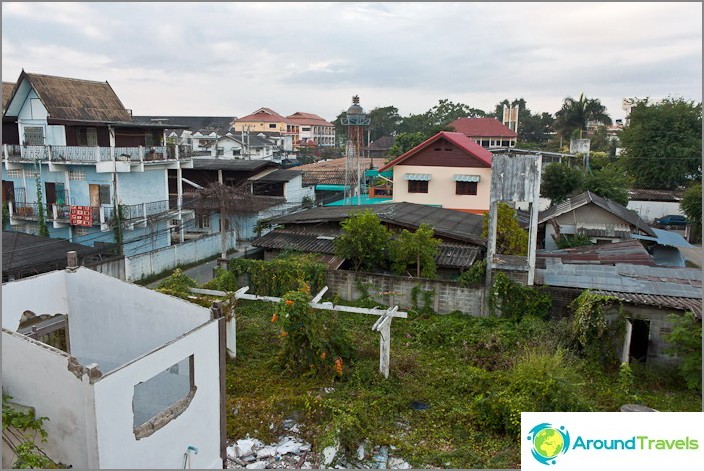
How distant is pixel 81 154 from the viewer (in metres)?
19.9

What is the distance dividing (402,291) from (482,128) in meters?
44.6

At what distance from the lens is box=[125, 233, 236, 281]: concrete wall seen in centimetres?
1814

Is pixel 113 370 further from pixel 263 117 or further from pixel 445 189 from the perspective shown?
pixel 263 117

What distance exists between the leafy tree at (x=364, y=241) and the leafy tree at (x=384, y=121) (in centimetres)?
6465

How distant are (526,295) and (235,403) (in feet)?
24.9

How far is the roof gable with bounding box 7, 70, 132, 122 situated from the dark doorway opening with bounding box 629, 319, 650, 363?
64.9 feet

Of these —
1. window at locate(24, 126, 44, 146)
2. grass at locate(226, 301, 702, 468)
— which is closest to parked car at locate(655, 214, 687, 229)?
grass at locate(226, 301, 702, 468)

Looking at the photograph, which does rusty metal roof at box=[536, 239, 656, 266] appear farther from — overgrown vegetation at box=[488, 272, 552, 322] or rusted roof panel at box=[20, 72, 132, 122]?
rusted roof panel at box=[20, 72, 132, 122]

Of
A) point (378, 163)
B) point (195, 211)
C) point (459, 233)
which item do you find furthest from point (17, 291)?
point (378, 163)

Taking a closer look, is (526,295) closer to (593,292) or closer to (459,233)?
(593,292)

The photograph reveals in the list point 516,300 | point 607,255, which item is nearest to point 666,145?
point 607,255

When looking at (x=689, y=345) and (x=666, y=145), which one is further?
(x=666, y=145)

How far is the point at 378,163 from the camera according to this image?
153 ft

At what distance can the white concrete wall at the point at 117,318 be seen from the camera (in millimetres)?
7656
